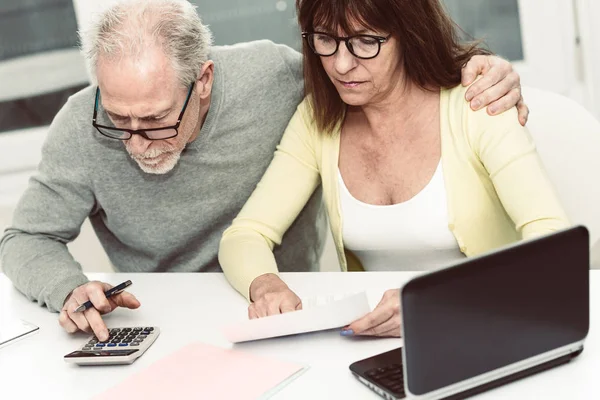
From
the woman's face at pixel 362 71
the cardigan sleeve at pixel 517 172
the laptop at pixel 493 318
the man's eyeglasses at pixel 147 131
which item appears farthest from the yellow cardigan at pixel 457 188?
the laptop at pixel 493 318

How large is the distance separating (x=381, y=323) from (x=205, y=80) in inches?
30.6

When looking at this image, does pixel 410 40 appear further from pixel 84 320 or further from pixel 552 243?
pixel 84 320

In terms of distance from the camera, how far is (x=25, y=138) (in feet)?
9.05

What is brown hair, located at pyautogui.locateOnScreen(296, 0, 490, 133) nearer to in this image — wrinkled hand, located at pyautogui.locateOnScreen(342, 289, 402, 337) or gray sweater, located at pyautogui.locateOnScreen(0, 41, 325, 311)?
gray sweater, located at pyautogui.locateOnScreen(0, 41, 325, 311)

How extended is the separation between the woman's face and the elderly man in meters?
0.17

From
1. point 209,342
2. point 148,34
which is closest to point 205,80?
point 148,34

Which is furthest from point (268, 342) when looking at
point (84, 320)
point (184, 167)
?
point (184, 167)

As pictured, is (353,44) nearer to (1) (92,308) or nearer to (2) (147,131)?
(2) (147,131)

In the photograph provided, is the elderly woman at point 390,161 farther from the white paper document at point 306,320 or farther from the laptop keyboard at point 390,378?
the laptop keyboard at point 390,378

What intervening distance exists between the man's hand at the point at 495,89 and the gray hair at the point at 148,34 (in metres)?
0.57

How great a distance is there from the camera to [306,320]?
1239 millimetres

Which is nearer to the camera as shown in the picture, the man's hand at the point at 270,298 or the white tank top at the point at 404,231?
the man's hand at the point at 270,298

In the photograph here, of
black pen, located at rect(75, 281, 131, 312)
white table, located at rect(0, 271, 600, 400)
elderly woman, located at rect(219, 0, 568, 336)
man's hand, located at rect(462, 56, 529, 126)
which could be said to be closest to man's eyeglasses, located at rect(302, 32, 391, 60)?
elderly woman, located at rect(219, 0, 568, 336)

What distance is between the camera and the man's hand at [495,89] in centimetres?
155
